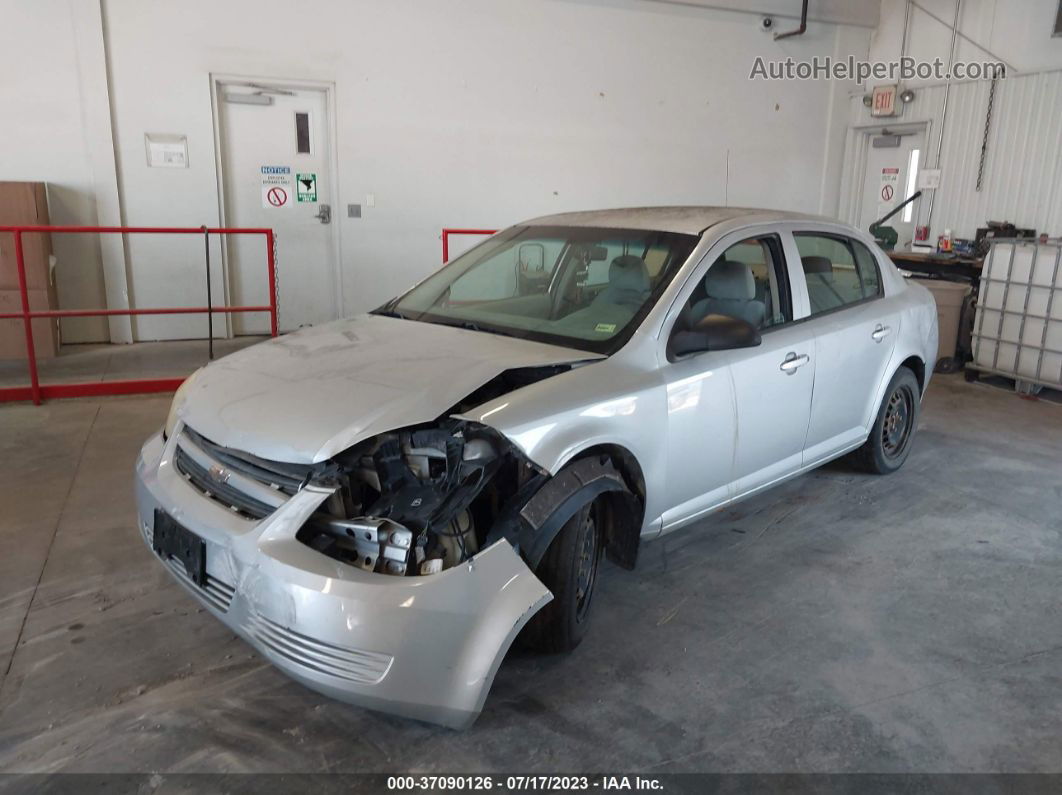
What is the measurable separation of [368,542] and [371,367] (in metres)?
0.74

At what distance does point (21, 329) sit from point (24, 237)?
29.4 inches

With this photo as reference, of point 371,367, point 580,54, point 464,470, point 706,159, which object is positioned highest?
point 580,54

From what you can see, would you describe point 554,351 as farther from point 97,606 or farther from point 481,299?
point 97,606

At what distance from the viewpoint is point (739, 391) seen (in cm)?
321

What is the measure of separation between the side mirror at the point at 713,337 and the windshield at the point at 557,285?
17 centimetres

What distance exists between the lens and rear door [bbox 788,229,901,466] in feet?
12.2

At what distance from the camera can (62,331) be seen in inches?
288

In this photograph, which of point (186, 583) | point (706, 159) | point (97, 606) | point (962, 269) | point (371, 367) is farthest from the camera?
point (706, 159)

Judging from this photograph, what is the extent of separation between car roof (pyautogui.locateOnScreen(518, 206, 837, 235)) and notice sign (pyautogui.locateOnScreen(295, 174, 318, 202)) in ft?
15.0

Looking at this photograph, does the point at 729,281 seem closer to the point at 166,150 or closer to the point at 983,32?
the point at 166,150

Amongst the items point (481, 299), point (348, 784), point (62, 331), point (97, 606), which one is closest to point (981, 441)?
point (481, 299)

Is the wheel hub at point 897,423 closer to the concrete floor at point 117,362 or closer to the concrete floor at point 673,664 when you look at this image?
the concrete floor at point 673,664

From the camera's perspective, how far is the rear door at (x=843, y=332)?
12.2 feet

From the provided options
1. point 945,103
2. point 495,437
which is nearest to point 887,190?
point 945,103
